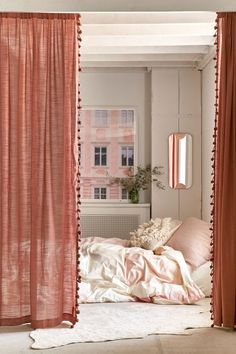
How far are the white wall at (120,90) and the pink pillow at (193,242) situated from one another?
6.71 ft

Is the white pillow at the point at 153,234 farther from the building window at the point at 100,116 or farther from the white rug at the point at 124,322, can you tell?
the building window at the point at 100,116

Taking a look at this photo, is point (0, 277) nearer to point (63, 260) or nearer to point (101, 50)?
point (63, 260)

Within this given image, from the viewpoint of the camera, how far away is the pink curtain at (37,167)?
4688 millimetres

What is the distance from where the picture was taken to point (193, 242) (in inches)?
258

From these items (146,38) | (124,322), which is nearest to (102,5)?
(146,38)

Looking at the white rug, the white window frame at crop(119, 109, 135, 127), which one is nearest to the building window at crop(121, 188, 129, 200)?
the white window frame at crop(119, 109, 135, 127)

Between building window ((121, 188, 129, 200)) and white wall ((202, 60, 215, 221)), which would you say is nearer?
white wall ((202, 60, 215, 221))

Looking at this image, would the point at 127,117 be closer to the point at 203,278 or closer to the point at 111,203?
the point at 111,203

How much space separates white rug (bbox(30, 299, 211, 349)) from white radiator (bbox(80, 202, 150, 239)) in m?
2.83

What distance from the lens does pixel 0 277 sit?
15.4 ft

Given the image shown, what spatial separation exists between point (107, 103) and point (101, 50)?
1553 millimetres

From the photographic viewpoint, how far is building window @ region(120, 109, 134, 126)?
877 centimetres

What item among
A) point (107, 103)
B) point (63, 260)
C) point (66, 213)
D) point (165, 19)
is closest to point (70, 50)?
point (165, 19)

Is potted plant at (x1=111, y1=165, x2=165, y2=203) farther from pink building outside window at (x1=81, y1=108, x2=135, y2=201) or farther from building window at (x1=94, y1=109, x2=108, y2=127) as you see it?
building window at (x1=94, y1=109, x2=108, y2=127)
